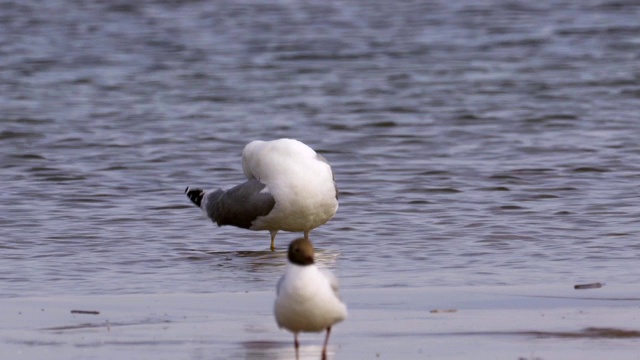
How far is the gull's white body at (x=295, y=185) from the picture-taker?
8758mm

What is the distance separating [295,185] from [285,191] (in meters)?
0.07

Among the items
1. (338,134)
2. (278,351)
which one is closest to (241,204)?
(278,351)

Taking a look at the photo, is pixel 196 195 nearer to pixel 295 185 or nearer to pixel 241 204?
pixel 241 204

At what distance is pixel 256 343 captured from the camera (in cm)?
610

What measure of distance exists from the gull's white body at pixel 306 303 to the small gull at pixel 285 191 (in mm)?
3025

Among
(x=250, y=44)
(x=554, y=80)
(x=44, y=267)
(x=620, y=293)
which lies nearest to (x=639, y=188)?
(x=620, y=293)

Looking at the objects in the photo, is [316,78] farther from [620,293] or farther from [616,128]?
[620,293]

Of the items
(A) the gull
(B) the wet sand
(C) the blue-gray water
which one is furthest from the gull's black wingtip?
(A) the gull

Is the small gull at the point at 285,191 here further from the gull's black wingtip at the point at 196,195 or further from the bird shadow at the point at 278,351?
the bird shadow at the point at 278,351

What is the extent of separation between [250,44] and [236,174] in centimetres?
935

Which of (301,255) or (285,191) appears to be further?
(285,191)

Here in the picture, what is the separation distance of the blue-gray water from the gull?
78.5 inches

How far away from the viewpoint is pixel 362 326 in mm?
6414

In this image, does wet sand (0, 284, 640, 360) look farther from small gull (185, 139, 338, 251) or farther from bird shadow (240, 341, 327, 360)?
small gull (185, 139, 338, 251)
